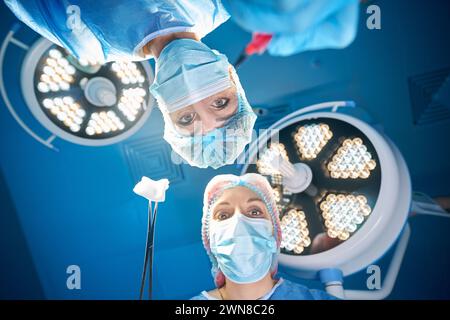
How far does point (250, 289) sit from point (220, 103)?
0.90 m

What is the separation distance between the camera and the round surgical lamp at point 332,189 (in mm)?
1532

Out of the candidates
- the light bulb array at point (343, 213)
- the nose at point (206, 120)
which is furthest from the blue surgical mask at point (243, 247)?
the nose at point (206, 120)

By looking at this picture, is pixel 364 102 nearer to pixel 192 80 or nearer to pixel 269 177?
pixel 269 177

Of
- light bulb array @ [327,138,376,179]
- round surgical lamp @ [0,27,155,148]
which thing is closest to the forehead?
light bulb array @ [327,138,376,179]

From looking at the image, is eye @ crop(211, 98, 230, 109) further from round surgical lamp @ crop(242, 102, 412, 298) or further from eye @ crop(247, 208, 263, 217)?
eye @ crop(247, 208, 263, 217)

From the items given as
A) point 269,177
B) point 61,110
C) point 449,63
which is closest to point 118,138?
point 61,110

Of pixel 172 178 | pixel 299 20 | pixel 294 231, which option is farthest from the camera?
pixel 172 178

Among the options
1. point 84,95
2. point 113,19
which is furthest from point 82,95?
point 113,19

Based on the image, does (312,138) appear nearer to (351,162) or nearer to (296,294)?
(351,162)

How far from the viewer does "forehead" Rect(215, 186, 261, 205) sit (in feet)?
5.35

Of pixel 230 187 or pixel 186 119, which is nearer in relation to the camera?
pixel 186 119

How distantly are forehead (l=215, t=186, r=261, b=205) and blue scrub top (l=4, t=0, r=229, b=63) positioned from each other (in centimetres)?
81

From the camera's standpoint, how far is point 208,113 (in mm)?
1494

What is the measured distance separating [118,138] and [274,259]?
113 centimetres
